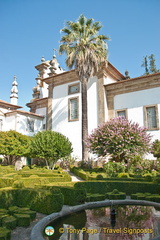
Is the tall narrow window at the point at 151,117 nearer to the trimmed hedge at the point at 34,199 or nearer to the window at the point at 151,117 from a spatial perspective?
the window at the point at 151,117

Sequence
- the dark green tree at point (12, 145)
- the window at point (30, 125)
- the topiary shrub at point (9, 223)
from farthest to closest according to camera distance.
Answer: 1. the window at point (30, 125)
2. the dark green tree at point (12, 145)
3. the topiary shrub at point (9, 223)

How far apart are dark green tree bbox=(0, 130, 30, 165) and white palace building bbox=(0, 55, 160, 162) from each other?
11.1ft

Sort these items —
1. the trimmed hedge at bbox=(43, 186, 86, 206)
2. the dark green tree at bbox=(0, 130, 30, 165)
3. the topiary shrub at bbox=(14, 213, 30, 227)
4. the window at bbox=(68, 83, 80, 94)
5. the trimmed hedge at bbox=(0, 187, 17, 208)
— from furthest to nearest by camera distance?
the window at bbox=(68, 83, 80, 94) < the dark green tree at bbox=(0, 130, 30, 165) < the trimmed hedge at bbox=(43, 186, 86, 206) < the trimmed hedge at bbox=(0, 187, 17, 208) < the topiary shrub at bbox=(14, 213, 30, 227)

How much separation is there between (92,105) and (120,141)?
7.76 metres

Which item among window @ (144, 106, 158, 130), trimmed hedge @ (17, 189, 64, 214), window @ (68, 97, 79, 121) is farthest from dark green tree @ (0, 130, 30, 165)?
trimmed hedge @ (17, 189, 64, 214)

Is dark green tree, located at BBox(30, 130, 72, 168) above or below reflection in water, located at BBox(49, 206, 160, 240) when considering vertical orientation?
above

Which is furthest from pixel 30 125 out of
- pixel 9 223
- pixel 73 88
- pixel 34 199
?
pixel 9 223

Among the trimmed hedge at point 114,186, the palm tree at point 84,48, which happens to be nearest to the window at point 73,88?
the palm tree at point 84,48

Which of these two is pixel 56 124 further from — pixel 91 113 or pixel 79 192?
pixel 79 192

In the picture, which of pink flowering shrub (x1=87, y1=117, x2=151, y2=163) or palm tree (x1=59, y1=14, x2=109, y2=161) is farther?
palm tree (x1=59, y1=14, x2=109, y2=161)

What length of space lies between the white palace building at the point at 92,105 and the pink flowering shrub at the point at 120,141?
3.57 m

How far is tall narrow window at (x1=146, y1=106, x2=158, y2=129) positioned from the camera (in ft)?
62.6

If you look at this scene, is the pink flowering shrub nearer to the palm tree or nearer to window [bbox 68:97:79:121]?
the palm tree

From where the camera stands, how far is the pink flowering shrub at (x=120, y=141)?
15203 millimetres
